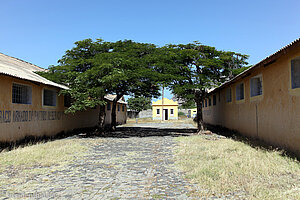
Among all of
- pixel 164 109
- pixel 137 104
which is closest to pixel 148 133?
pixel 164 109

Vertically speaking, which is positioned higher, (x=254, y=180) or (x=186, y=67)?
(x=186, y=67)

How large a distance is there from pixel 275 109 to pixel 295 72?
1776mm

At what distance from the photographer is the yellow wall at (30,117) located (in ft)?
36.3

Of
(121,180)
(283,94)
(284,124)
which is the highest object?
(283,94)

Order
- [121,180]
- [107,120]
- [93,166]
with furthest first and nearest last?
1. [107,120]
2. [93,166]
3. [121,180]

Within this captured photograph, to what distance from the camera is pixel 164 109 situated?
4659 centimetres

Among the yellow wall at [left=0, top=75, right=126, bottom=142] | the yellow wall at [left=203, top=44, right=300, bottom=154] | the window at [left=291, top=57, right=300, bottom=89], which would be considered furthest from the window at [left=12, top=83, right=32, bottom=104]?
the window at [left=291, top=57, right=300, bottom=89]

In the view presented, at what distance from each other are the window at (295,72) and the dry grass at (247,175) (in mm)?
2375

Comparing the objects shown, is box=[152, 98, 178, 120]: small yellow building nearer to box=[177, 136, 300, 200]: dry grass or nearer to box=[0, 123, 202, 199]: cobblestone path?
box=[177, 136, 300, 200]: dry grass

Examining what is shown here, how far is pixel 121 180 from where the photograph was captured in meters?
6.04

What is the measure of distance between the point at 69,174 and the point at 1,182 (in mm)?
1498

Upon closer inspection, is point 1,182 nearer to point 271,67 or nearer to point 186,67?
point 271,67

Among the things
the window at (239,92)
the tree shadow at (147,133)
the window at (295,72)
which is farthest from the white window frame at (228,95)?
the window at (295,72)

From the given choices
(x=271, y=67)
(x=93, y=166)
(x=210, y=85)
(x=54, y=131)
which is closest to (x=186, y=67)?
(x=210, y=85)
